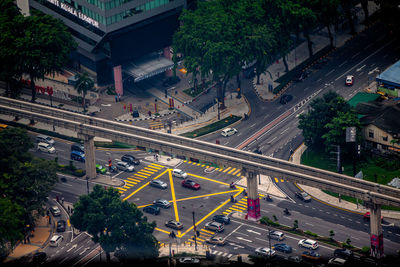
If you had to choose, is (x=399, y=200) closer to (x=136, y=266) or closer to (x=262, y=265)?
(x=262, y=265)

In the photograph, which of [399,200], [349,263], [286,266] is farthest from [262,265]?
[399,200]

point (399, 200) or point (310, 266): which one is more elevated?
point (399, 200)

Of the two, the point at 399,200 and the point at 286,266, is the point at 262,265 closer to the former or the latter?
the point at 286,266

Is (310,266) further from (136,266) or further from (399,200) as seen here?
(136,266)

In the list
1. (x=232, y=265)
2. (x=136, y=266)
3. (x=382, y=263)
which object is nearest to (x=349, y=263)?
(x=382, y=263)

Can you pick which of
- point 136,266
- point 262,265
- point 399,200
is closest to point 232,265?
point 262,265
